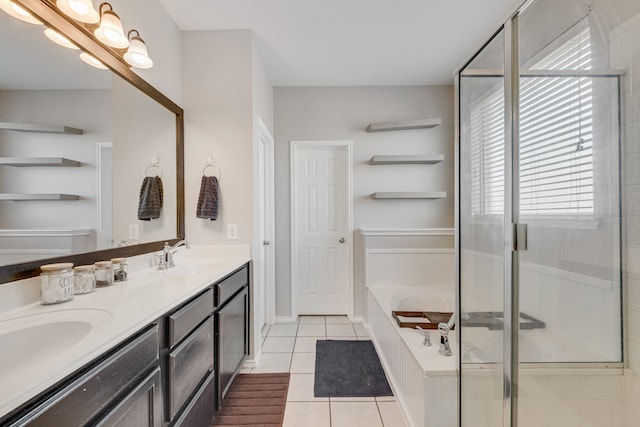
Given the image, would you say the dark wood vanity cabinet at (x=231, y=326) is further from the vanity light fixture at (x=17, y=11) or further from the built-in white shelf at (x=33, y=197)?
the vanity light fixture at (x=17, y=11)

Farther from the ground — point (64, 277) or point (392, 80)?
point (392, 80)

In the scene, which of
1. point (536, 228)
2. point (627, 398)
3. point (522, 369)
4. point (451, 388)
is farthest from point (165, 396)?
point (627, 398)

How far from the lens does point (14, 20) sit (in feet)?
3.45

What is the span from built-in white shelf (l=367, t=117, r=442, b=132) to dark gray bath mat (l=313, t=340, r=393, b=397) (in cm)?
218

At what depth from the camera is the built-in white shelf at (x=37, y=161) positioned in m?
1.02

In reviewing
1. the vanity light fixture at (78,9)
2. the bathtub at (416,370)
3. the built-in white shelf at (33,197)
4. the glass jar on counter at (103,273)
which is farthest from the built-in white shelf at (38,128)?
the bathtub at (416,370)

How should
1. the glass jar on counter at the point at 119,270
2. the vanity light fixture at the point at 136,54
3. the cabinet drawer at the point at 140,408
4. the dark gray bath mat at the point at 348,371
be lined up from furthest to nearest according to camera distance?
the dark gray bath mat at the point at 348,371
the vanity light fixture at the point at 136,54
the glass jar on counter at the point at 119,270
the cabinet drawer at the point at 140,408

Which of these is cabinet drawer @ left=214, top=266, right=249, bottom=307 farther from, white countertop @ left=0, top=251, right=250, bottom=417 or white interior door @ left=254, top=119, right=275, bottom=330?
white interior door @ left=254, top=119, right=275, bottom=330

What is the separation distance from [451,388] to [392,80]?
2816 mm

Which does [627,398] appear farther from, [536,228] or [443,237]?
[443,237]

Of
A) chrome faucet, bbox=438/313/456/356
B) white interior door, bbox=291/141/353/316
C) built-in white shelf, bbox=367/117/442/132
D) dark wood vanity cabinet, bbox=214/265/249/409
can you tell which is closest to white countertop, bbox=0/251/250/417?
dark wood vanity cabinet, bbox=214/265/249/409

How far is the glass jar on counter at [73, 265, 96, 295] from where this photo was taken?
1.17 m

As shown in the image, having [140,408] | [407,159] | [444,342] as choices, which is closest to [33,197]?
[140,408]

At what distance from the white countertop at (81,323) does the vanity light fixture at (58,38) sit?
1098 mm
